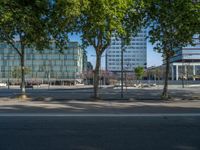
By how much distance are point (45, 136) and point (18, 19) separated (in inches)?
924

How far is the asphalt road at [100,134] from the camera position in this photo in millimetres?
9336

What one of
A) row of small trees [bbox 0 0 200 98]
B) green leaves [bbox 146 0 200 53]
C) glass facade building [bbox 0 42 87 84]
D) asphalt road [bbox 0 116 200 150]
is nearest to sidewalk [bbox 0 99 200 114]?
asphalt road [bbox 0 116 200 150]

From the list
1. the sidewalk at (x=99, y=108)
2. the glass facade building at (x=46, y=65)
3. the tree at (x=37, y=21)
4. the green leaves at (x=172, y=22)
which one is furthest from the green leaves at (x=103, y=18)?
the glass facade building at (x=46, y=65)

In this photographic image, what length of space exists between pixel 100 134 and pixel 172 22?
23871 mm

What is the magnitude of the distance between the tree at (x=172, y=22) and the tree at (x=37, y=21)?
726 centimetres

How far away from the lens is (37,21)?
33375mm

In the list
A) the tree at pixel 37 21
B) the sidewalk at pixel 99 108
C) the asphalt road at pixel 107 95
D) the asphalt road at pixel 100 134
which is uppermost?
the tree at pixel 37 21

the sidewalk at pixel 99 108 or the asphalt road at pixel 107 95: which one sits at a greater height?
the asphalt road at pixel 107 95

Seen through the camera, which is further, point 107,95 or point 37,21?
point 107,95

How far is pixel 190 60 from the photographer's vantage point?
156 meters

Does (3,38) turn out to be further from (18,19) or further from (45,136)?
(45,136)

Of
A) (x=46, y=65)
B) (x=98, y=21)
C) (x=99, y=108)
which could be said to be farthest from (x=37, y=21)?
(x=46, y=65)

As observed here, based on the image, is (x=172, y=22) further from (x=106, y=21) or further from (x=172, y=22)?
(x=106, y=21)

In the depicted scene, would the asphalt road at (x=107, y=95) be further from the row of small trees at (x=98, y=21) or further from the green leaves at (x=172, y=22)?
the green leaves at (x=172, y=22)
